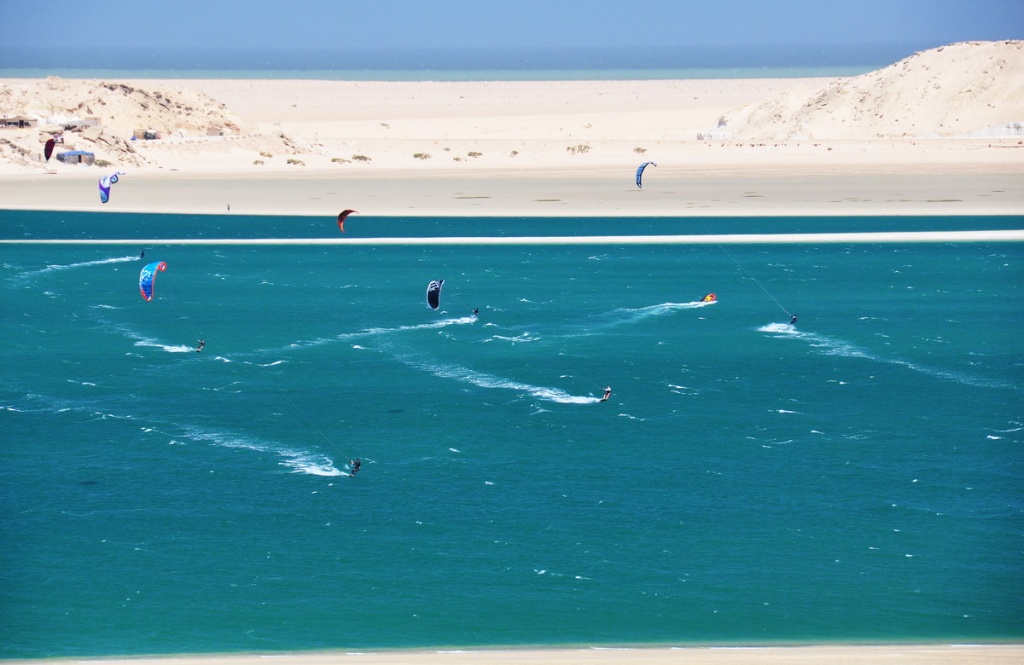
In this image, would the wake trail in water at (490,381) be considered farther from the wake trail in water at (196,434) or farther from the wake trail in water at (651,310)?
the wake trail in water at (651,310)

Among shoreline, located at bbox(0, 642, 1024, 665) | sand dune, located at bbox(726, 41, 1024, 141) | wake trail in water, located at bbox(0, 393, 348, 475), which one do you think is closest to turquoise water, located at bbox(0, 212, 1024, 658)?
wake trail in water, located at bbox(0, 393, 348, 475)

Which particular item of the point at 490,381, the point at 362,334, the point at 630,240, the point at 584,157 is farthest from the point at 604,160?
the point at 490,381

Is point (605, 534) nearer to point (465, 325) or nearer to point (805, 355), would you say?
point (805, 355)

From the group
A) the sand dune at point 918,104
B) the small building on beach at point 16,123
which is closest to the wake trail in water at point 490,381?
the small building on beach at point 16,123

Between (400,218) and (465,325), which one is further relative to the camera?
(400,218)

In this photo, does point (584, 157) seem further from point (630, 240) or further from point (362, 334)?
point (362, 334)

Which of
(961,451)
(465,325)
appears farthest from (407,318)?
(961,451)

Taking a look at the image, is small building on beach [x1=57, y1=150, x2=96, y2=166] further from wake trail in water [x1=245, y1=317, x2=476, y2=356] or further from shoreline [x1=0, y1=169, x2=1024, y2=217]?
wake trail in water [x1=245, y1=317, x2=476, y2=356]
